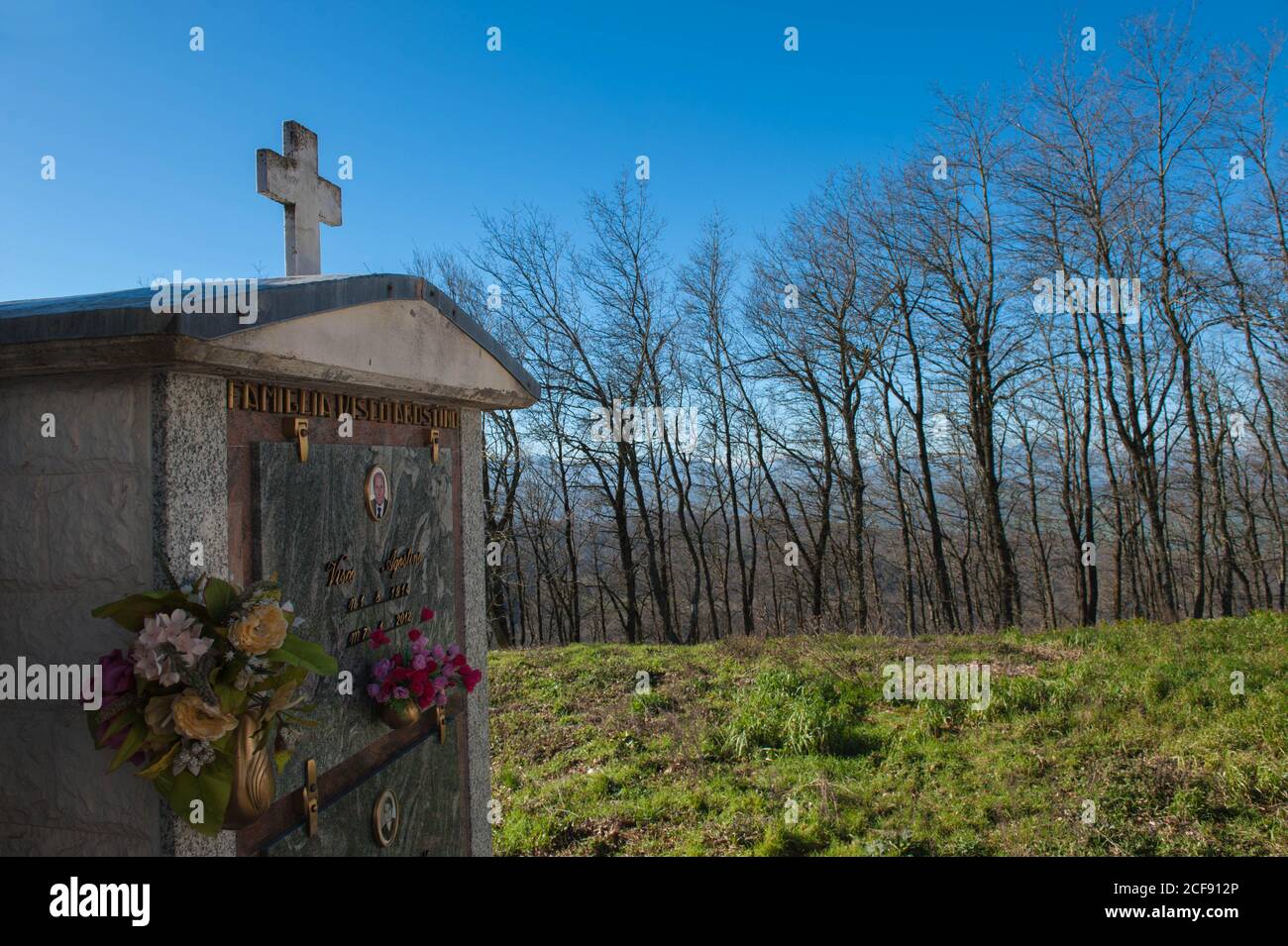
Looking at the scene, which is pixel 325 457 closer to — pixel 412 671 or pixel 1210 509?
pixel 412 671

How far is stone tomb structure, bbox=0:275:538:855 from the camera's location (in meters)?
2.34

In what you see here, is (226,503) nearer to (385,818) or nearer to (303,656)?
(303,656)

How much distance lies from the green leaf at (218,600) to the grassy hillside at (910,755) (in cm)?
338

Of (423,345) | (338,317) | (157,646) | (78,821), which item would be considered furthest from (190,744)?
(423,345)

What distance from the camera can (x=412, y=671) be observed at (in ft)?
11.3

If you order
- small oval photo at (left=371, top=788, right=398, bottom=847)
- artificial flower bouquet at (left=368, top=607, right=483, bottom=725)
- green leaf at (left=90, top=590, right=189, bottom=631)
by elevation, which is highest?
green leaf at (left=90, top=590, right=189, bottom=631)

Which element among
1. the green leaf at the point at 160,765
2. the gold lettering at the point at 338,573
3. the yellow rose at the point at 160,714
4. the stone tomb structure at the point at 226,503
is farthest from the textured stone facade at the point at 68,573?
the gold lettering at the point at 338,573

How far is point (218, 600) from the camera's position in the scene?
2.23 meters

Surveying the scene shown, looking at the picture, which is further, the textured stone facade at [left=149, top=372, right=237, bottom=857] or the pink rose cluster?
the pink rose cluster

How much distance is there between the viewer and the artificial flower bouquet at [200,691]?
2068mm

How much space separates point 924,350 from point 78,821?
50.7 feet

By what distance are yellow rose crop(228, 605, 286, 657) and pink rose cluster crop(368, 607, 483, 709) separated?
1176mm

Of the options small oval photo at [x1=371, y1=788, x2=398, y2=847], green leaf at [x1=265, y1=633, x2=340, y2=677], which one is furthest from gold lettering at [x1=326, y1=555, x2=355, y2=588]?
small oval photo at [x1=371, y1=788, x2=398, y2=847]

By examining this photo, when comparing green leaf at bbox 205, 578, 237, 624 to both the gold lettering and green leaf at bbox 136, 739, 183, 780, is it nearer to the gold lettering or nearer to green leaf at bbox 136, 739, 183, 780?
green leaf at bbox 136, 739, 183, 780
